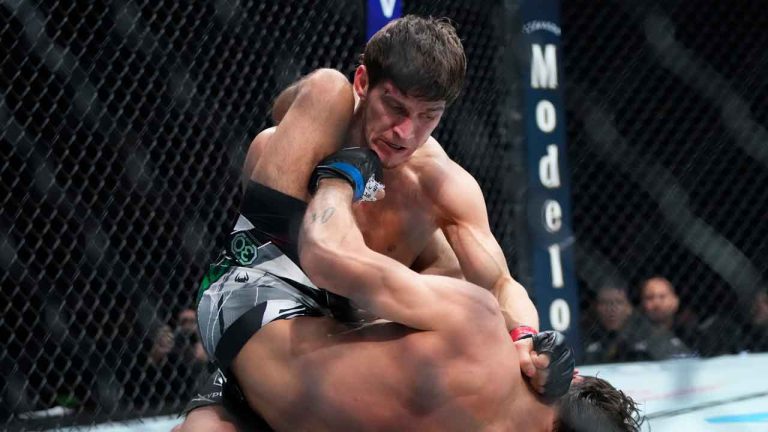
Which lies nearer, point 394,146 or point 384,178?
point 394,146

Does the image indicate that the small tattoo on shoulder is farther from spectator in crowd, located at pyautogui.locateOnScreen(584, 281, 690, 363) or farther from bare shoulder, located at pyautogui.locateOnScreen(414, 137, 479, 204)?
spectator in crowd, located at pyautogui.locateOnScreen(584, 281, 690, 363)

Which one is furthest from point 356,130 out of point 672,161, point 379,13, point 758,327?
point 758,327

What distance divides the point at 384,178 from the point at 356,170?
22 cm

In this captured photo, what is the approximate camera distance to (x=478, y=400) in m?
1.57

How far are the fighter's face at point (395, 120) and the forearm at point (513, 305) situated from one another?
32 cm

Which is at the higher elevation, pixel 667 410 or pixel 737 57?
pixel 737 57

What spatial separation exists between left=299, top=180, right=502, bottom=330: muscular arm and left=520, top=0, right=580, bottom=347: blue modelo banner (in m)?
1.96

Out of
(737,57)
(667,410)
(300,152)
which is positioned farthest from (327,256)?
(737,57)

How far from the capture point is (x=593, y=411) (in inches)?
64.1

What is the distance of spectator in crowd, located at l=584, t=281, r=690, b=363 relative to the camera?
13.2ft

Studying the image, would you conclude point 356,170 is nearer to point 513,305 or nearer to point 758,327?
point 513,305

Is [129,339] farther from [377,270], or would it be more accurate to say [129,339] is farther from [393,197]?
[377,270]

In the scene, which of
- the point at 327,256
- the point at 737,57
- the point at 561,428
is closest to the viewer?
the point at 327,256

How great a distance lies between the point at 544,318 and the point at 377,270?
201 cm
